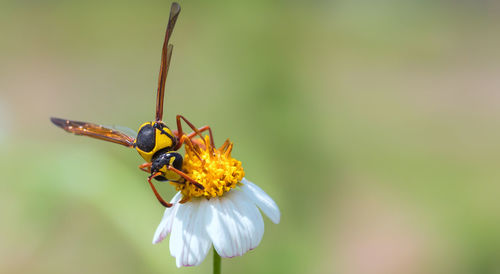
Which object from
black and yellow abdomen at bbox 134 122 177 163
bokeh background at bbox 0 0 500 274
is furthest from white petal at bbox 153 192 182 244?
bokeh background at bbox 0 0 500 274

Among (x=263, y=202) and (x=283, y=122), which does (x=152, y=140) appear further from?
(x=283, y=122)

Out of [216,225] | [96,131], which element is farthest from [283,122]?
[216,225]

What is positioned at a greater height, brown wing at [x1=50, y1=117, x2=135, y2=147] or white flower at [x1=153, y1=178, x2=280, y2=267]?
brown wing at [x1=50, y1=117, x2=135, y2=147]

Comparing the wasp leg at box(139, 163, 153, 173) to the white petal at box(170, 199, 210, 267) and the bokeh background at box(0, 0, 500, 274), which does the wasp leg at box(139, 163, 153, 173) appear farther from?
the bokeh background at box(0, 0, 500, 274)

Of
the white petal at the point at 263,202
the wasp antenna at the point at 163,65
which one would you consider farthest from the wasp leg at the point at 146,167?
the white petal at the point at 263,202

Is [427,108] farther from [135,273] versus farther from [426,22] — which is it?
[135,273]

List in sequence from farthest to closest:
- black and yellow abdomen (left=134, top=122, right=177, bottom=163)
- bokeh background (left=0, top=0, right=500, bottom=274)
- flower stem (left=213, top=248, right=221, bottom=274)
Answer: bokeh background (left=0, top=0, right=500, bottom=274) < black and yellow abdomen (left=134, top=122, right=177, bottom=163) < flower stem (left=213, top=248, right=221, bottom=274)

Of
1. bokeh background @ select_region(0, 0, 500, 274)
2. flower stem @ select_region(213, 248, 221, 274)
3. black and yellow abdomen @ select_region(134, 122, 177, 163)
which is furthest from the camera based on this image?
bokeh background @ select_region(0, 0, 500, 274)

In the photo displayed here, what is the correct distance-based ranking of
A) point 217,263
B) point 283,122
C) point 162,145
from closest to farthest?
point 217,263 < point 162,145 < point 283,122
